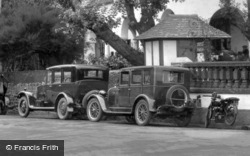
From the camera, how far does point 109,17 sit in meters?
22.9

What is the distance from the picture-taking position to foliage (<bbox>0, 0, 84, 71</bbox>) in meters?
24.6

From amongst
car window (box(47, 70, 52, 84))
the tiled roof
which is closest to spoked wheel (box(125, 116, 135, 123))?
car window (box(47, 70, 52, 84))

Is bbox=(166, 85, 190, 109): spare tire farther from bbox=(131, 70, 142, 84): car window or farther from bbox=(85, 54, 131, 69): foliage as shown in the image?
bbox=(85, 54, 131, 69): foliage

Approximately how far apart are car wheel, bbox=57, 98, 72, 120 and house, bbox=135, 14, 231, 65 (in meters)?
4.31

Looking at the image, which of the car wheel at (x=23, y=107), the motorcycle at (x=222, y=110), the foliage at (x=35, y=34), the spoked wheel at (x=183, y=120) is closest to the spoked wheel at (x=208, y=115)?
the motorcycle at (x=222, y=110)

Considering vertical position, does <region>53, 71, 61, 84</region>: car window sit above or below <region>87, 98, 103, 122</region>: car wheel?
above

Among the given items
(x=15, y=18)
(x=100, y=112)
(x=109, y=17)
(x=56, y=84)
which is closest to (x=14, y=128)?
(x=100, y=112)

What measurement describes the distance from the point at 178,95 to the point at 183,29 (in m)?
5.86

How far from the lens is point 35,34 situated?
80.7ft

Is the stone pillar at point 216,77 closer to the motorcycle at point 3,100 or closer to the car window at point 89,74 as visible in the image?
the car window at point 89,74

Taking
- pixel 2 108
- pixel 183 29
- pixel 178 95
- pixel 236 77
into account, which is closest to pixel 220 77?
pixel 236 77

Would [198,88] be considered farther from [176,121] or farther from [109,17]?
[109,17]

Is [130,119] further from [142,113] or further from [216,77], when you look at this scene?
[216,77]

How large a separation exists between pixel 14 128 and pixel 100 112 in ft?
10.6
